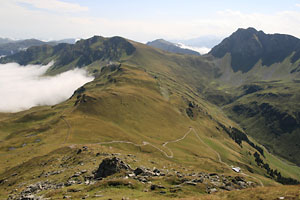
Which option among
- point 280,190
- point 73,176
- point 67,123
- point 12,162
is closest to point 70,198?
point 73,176

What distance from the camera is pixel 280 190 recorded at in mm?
37094

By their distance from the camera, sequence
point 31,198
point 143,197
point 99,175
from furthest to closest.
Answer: point 99,175, point 31,198, point 143,197

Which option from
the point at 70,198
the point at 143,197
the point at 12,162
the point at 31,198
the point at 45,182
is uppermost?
the point at 143,197

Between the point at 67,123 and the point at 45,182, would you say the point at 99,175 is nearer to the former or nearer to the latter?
the point at 45,182

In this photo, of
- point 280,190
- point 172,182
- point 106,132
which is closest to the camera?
point 280,190

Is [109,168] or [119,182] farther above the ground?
[119,182]

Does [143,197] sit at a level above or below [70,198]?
above

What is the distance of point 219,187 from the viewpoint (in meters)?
54.9

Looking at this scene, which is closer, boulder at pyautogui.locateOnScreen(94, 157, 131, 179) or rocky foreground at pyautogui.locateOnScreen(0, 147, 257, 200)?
rocky foreground at pyautogui.locateOnScreen(0, 147, 257, 200)

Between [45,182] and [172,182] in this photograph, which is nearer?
[172,182]

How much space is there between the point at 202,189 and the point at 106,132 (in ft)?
392

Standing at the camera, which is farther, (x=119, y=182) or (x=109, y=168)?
(x=109, y=168)

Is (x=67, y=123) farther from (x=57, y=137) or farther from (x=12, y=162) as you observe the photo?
(x=12, y=162)

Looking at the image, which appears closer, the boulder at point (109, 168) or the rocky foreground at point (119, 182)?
the rocky foreground at point (119, 182)
